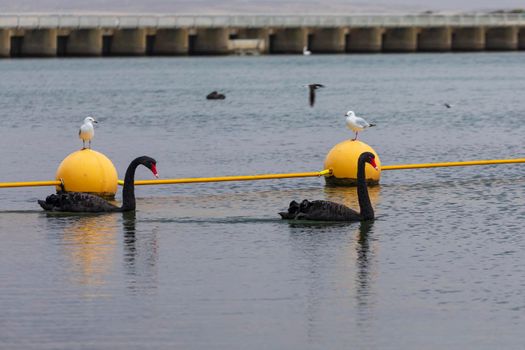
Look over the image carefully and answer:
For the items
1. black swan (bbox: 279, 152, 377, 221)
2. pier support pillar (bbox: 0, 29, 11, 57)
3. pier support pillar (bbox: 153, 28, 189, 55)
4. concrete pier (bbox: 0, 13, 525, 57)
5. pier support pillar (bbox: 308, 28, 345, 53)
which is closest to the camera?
black swan (bbox: 279, 152, 377, 221)

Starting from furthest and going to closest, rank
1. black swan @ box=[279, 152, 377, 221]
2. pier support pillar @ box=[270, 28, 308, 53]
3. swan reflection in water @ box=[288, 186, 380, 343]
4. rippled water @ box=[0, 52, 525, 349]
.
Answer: pier support pillar @ box=[270, 28, 308, 53], black swan @ box=[279, 152, 377, 221], swan reflection in water @ box=[288, 186, 380, 343], rippled water @ box=[0, 52, 525, 349]

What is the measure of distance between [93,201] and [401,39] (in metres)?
159

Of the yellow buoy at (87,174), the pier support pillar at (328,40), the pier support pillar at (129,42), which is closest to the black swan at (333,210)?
the yellow buoy at (87,174)

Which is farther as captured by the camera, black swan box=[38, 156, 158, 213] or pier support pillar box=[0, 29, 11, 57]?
pier support pillar box=[0, 29, 11, 57]

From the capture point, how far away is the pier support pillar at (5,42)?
163075mm

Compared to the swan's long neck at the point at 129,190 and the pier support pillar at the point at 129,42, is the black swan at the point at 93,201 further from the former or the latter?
the pier support pillar at the point at 129,42

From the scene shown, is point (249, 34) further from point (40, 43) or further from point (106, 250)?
point (106, 250)

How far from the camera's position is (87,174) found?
105ft

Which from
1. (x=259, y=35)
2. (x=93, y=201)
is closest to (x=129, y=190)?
(x=93, y=201)

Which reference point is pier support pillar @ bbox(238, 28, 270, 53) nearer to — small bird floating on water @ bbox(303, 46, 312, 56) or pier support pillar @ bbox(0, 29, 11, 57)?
small bird floating on water @ bbox(303, 46, 312, 56)

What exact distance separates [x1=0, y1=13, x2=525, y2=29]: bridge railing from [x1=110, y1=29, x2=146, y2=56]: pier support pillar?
1.85m

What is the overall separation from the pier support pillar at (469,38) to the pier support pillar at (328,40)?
582 inches

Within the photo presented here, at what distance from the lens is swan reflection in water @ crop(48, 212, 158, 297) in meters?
22.5

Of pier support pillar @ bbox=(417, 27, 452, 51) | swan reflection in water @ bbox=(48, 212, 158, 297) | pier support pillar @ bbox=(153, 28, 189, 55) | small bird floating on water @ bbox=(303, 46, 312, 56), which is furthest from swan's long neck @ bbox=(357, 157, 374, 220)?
pier support pillar @ bbox=(417, 27, 452, 51)
